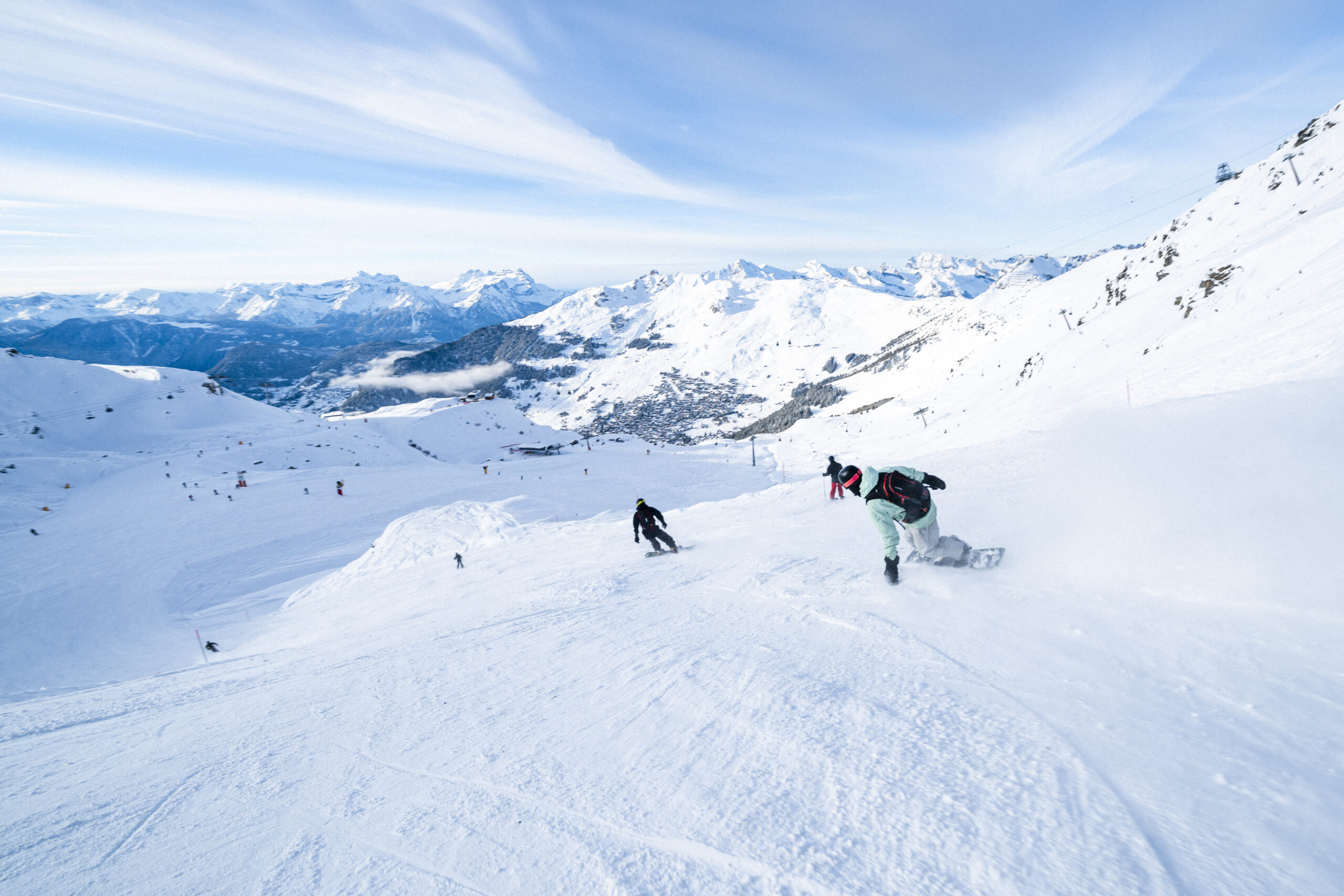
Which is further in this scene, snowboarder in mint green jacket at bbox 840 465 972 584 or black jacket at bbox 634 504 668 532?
black jacket at bbox 634 504 668 532

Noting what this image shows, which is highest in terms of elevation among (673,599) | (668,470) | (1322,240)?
(1322,240)

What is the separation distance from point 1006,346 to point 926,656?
2908 inches

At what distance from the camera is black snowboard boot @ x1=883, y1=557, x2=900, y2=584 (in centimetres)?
768

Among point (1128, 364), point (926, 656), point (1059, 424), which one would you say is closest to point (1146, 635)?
point (926, 656)

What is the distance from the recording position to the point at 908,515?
25.6 ft

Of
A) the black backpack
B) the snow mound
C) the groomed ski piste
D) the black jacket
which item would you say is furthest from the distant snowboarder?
the snow mound

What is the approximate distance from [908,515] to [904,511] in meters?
0.11

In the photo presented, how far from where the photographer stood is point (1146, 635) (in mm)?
5332

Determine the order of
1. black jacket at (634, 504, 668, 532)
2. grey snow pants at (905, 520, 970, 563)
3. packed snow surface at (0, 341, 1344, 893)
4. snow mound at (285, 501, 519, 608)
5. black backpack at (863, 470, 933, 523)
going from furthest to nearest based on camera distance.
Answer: snow mound at (285, 501, 519, 608) → black jacket at (634, 504, 668, 532) → grey snow pants at (905, 520, 970, 563) → black backpack at (863, 470, 933, 523) → packed snow surface at (0, 341, 1344, 893)

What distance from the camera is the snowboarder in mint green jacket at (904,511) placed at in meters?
7.69

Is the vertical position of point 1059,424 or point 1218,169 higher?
point 1218,169

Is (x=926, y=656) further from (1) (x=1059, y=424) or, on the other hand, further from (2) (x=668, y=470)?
(2) (x=668, y=470)

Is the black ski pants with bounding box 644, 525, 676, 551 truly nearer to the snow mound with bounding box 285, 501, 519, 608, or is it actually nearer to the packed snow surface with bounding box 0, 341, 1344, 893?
the packed snow surface with bounding box 0, 341, 1344, 893

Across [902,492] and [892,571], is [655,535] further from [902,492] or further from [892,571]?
[902,492]
